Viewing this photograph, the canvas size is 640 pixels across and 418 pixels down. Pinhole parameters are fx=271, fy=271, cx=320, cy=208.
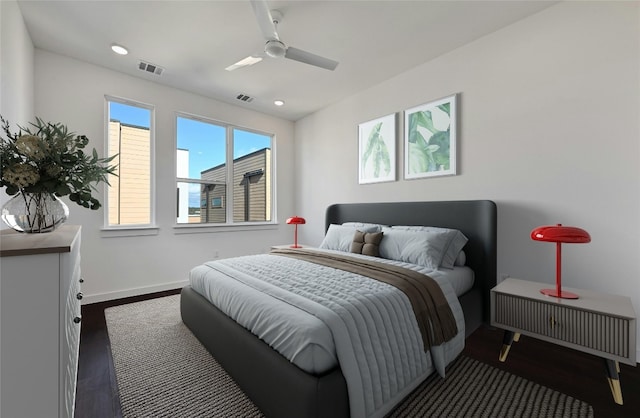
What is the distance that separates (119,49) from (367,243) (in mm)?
3368

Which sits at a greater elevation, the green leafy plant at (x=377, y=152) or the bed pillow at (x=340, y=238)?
the green leafy plant at (x=377, y=152)

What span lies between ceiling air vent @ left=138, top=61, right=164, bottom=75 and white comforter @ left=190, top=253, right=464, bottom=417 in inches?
111

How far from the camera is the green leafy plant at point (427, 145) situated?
3.03m

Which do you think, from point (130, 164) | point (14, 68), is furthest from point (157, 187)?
point (14, 68)

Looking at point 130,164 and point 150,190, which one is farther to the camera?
point 150,190

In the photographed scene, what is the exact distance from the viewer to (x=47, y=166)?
1.36m

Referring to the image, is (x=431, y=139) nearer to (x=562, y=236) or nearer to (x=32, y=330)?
(x=562, y=236)

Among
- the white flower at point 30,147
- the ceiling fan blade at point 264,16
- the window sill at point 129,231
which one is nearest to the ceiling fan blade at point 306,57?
the ceiling fan blade at point 264,16

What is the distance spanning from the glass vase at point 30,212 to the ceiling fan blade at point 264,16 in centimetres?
176

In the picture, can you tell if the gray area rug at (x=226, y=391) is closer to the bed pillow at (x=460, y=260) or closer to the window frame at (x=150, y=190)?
the bed pillow at (x=460, y=260)

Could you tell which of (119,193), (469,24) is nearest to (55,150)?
(119,193)

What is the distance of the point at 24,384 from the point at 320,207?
157 inches

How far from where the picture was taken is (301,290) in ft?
5.70

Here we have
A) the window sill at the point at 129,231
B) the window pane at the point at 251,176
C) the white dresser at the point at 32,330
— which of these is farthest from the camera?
the window pane at the point at 251,176
